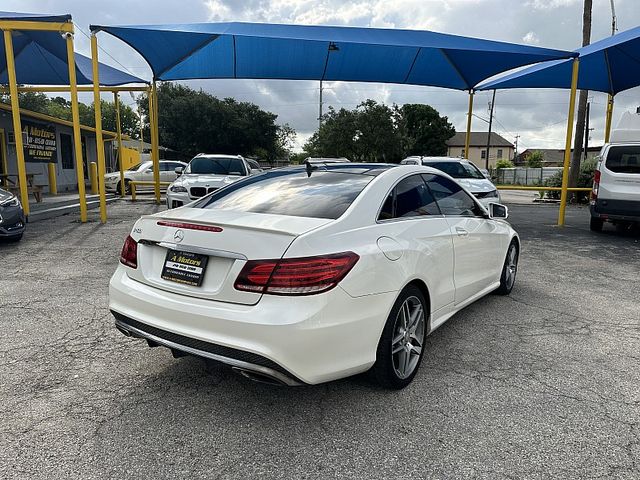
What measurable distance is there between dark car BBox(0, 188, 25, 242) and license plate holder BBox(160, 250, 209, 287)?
6.59 meters

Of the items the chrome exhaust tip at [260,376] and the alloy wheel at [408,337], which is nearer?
the chrome exhaust tip at [260,376]

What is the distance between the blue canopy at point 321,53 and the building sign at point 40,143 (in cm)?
791

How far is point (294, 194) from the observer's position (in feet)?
11.1

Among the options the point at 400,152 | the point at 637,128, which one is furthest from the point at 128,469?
the point at 400,152

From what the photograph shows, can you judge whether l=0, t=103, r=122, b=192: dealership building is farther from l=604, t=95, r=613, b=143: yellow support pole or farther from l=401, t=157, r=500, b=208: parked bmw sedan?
l=604, t=95, r=613, b=143: yellow support pole

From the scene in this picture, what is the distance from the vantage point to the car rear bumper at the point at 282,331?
2420 mm

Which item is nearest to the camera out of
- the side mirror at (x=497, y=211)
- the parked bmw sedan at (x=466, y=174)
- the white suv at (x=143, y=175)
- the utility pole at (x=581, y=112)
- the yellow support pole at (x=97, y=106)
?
the side mirror at (x=497, y=211)

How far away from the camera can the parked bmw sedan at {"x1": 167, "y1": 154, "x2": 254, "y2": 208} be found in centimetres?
1032

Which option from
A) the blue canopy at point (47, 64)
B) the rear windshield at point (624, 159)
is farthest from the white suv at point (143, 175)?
the rear windshield at point (624, 159)

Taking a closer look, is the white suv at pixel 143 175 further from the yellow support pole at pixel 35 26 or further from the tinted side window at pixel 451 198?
the tinted side window at pixel 451 198

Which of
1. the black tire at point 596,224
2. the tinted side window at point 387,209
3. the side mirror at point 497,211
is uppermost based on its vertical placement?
the tinted side window at point 387,209

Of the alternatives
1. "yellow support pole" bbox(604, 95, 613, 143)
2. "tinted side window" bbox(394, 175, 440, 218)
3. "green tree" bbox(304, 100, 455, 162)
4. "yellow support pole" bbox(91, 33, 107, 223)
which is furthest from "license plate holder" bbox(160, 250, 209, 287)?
"green tree" bbox(304, 100, 455, 162)

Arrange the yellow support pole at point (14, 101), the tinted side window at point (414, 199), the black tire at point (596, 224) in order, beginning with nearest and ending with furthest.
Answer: the tinted side window at point (414, 199)
the yellow support pole at point (14, 101)
the black tire at point (596, 224)

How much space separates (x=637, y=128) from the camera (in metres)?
9.61
